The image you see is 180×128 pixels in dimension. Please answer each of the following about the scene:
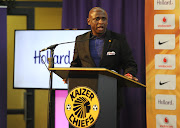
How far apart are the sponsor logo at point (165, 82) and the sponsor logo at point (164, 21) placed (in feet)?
1.86

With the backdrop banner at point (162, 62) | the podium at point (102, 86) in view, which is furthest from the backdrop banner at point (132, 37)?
the podium at point (102, 86)

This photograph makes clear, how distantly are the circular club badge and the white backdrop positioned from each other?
174 centimetres

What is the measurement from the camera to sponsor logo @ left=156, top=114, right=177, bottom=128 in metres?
3.69

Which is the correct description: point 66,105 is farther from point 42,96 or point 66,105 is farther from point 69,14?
point 42,96

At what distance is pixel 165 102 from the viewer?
371cm

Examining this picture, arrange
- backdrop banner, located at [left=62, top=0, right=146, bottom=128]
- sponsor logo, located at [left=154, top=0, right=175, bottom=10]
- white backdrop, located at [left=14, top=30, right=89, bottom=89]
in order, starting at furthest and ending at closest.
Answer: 1. backdrop banner, located at [left=62, top=0, right=146, bottom=128]
2. white backdrop, located at [left=14, top=30, right=89, bottom=89]
3. sponsor logo, located at [left=154, top=0, right=175, bottom=10]

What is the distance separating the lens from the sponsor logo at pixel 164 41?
144 inches

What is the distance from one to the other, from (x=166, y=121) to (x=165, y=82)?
45 centimetres

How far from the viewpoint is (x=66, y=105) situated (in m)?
2.23

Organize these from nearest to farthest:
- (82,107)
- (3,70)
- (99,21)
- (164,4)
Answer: (82,107)
(99,21)
(164,4)
(3,70)

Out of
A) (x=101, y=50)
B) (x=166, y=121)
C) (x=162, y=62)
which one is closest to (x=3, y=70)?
(x=101, y=50)

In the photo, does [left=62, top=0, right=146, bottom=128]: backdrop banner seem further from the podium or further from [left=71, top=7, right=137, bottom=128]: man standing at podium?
the podium

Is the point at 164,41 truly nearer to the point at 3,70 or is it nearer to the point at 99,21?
the point at 99,21

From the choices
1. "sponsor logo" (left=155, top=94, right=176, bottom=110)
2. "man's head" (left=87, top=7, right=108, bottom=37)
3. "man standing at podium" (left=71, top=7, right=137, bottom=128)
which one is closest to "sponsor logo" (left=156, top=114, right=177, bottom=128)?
"sponsor logo" (left=155, top=94, right=176, bottom=110)
